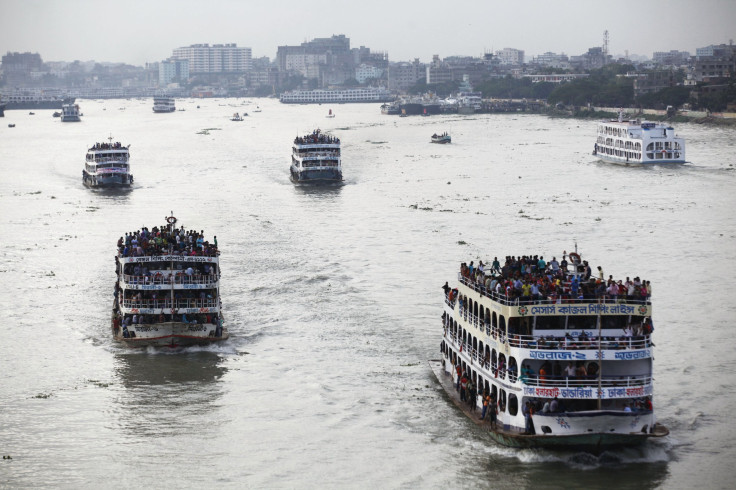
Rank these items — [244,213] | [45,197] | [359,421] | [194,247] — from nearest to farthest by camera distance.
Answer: [359,421] → [194,247] → [244,213] → [45,197]

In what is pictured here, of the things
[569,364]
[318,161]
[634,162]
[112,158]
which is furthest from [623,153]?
[569,364]

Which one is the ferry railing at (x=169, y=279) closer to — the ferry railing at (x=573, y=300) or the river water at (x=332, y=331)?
the river water at (x=332, y=331)

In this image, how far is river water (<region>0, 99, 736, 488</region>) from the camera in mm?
26766

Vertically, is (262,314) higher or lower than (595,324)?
lower

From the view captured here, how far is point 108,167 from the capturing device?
87875 mm

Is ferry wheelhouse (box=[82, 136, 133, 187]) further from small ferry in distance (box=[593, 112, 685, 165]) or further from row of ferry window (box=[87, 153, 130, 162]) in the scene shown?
small ferry in distance (box=[593, 112, 685, 165])

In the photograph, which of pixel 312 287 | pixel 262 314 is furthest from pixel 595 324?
pixel 312 287

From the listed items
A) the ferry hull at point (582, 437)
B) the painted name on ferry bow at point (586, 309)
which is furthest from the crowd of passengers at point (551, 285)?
the ferry hull at point (582, 437)

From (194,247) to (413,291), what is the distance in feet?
34.3

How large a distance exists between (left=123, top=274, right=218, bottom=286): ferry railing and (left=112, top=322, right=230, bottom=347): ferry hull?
142 centimetres

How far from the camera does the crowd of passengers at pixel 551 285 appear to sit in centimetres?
2622

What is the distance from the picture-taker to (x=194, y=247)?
38750 millimetres

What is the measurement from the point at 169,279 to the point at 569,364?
1604 cm

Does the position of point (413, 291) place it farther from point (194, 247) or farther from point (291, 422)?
point (291, 422)
